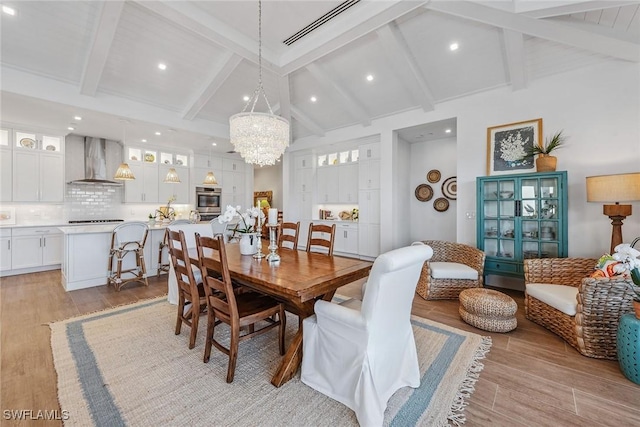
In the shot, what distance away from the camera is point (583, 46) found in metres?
2.98

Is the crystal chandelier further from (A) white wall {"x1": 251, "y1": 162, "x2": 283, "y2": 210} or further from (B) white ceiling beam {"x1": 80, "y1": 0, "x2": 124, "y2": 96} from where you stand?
(A) white wall {"x1": 251, "y1": 162, "x2": 283, "y2": 210}

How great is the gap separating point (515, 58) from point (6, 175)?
8616 mm

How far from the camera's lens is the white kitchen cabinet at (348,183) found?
20.7 ft

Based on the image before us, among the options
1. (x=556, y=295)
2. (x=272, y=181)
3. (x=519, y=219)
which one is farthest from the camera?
(x=272, y=181)

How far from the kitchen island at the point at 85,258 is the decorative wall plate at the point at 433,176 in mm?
6092

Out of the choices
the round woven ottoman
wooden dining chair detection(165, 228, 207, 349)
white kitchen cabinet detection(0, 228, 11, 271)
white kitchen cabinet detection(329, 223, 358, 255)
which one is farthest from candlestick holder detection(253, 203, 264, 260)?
white kitchen cabinet detection(0, 228, 11, 271)

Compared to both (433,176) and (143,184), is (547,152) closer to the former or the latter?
(433,176)

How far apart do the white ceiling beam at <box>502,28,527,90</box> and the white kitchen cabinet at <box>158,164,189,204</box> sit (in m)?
7.23

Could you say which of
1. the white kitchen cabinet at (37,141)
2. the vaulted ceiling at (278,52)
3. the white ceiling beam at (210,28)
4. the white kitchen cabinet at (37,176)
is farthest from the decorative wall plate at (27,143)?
the white ceiling beam at (210,28)

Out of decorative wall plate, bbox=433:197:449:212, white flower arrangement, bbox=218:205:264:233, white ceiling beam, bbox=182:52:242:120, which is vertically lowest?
white flower arrangement, bbox=218:205:264:233

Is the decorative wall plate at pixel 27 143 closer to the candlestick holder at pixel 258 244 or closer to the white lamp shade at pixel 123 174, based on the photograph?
the white lamp shade at pixel 123 174

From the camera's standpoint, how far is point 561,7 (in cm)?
258

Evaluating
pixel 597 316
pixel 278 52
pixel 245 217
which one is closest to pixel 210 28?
pixel 278 52

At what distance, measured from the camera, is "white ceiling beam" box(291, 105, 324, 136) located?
5.71m
